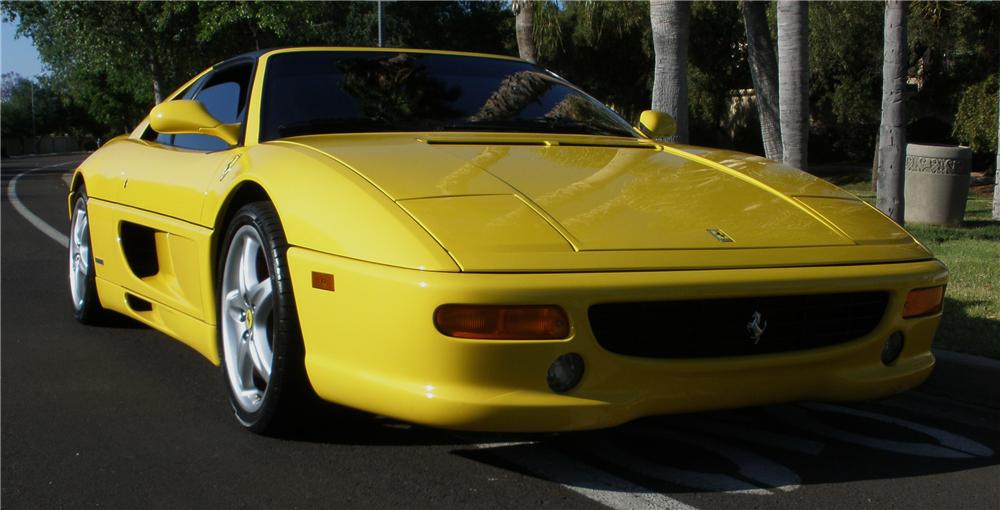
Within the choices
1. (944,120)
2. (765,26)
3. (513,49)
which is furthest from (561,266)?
(513,49)

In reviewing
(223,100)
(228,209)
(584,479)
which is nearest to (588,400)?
(584,479)

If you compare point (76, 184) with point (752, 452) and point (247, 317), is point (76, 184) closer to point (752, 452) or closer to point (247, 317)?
point (247, 317)

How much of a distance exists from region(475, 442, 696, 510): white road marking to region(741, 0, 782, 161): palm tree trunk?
798cm

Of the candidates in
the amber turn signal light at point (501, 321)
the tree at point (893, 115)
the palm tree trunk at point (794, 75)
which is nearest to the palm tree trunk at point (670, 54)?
the palm tree trunk at point (794, 75)

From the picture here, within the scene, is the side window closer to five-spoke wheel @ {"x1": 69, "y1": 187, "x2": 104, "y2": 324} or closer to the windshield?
the windshield

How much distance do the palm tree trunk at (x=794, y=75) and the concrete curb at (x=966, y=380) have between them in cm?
462

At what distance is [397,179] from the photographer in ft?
10.0

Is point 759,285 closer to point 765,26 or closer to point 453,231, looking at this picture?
point 453,231

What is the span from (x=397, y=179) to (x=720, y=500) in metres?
1.34

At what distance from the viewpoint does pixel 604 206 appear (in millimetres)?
3057

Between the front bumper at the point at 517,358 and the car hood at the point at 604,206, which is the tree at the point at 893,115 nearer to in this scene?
the car hood at the point at 604,206

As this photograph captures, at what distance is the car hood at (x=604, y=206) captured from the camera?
2.76m

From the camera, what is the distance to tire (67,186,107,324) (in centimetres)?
509

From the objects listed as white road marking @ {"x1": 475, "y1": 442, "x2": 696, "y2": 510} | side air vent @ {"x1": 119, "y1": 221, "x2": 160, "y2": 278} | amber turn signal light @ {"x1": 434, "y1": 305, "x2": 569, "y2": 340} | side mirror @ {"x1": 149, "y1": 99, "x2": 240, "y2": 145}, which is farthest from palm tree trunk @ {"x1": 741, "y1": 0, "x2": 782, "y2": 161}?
amber turn signal light @ {"x1": 434, "y1": 305, "x2": 569, "y2": 340}
